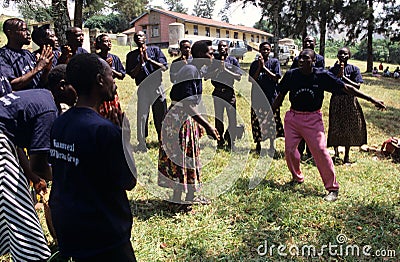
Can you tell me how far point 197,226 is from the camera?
3.60 metres

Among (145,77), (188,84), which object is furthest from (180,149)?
(145,77)

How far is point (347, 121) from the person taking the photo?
5.59m

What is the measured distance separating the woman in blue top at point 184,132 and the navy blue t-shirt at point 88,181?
1.66m

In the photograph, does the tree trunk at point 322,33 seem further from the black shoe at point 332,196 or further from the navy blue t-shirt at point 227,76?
the black shoe at point 332,196

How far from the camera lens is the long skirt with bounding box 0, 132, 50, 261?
2346 mm

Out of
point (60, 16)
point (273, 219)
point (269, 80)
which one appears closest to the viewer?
point (273, 219)

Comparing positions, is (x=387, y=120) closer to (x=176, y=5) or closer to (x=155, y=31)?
(x=155, y=31)

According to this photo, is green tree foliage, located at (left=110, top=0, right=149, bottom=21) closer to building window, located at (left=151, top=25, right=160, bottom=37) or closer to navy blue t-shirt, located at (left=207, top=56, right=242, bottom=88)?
navy blue t-shirt, located at (left=207, top=56, right=242, bottom=88)

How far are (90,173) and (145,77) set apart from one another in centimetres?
396

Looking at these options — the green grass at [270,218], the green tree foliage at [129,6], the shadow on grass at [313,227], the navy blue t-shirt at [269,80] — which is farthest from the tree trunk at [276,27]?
the shadow on grass at [313,227]

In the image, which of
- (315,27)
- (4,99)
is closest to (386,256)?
(4,99)

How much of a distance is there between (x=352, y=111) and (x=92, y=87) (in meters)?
4.71

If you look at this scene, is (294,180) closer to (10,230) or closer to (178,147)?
(178,147)
